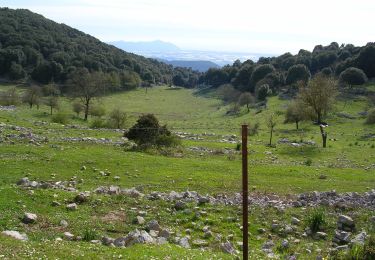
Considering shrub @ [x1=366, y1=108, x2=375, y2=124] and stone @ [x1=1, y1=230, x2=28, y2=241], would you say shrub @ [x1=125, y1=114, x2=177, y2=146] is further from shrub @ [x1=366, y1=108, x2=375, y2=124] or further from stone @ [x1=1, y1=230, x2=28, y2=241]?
shrub @ [x1=366, y1=108, x2=375, y2=124]

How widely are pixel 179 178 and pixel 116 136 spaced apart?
2013 cm

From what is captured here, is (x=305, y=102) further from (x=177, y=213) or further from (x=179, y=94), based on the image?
(x=179, y=94)

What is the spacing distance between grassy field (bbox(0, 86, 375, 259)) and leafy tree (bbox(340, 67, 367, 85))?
1573 inches

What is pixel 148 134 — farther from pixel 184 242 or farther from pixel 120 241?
pixel 120 241

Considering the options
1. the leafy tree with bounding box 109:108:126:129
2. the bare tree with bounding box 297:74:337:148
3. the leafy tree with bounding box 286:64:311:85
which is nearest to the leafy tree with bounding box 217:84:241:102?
the leafy tree with bounding box 286:64:311:85

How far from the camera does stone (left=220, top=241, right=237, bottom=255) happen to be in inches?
672

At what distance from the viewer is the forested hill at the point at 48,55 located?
136250 millimetres

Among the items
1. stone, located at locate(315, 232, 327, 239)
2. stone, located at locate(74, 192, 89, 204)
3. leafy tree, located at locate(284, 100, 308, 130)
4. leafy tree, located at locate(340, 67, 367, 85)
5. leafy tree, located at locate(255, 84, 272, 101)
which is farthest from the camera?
leafy tree, located at locate(255, 84, 272, 101)

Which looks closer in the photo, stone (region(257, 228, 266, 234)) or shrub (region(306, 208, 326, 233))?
stone (region(257, 228, 266, 234))

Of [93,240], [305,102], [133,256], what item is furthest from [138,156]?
[305,102]

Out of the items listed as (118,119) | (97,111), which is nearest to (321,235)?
(118,119)

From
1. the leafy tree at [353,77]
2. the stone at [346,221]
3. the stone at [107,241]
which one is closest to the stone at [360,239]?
the stone at [346,221]

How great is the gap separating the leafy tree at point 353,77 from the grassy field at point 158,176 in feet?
131

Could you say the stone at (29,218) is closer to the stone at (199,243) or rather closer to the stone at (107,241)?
the stone at (107,241)
